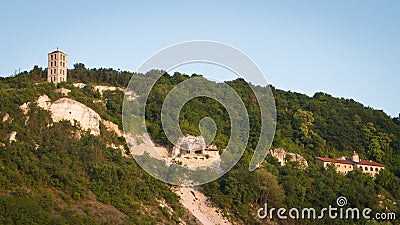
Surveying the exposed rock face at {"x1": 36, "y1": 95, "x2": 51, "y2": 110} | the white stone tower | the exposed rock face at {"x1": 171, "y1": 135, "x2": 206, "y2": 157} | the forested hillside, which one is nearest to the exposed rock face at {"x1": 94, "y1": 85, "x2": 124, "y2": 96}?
the forested hillside

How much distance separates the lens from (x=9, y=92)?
5081 centimetres

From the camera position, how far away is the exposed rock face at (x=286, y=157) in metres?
57.4

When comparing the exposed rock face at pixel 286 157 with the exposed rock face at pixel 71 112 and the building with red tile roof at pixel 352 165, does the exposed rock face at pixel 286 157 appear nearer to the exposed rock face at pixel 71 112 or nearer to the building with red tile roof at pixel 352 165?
the building with red tile roof at pixel 352 165

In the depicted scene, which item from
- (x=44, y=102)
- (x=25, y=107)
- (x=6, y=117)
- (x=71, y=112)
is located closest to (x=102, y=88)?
(x=71, y=112)

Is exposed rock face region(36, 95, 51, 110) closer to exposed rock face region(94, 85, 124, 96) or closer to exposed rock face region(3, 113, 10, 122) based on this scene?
exposed rock face region(3, 113, 10, 122)

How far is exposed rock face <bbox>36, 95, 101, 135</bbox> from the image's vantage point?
50.2 m

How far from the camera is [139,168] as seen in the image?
48.8 metres

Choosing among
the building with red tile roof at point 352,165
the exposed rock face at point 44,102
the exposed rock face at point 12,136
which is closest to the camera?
the exposed rock face at point 12,136

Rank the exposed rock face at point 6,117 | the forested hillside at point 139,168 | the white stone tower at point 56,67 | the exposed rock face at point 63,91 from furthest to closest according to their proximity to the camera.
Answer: the white stone tower at point 56,67 → the exposed rock face at point 63,91 → the exposed rock face at point 6,117 → the forested hillside at point 139,168

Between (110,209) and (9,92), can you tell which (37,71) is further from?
(110,209)

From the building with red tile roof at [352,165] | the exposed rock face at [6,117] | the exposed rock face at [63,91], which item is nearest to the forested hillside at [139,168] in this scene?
the exposed rock face at [6,117]

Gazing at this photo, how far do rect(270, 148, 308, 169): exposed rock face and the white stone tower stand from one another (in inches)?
669

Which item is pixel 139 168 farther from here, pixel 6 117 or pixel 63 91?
pixel 63 91

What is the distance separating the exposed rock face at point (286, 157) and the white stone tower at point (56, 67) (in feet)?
55.8
